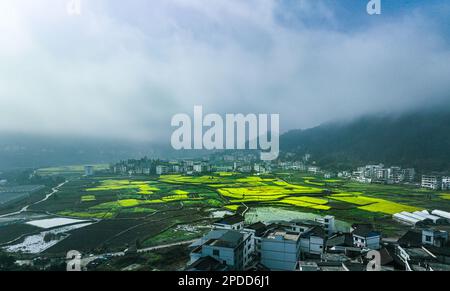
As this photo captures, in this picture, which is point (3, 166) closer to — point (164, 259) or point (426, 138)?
point (164, 259)

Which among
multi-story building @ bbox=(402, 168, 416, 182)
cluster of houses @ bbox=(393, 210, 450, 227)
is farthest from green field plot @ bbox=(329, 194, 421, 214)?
multi-story building @ bbox=(402, 168, 416, 182)

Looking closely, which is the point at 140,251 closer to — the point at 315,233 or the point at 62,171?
the point at 315,233

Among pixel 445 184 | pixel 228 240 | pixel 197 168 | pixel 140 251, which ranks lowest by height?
pixel 140 251

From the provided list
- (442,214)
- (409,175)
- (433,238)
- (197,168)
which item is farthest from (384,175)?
(433,238)

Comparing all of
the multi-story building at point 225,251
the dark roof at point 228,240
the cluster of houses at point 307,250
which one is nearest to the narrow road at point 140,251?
the cluster of houses at point 307,250

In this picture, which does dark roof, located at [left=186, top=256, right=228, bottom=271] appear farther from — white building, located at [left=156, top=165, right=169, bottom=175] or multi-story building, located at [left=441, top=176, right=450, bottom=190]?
white building, located at [left=156, top=165, right=169, bottom=175]

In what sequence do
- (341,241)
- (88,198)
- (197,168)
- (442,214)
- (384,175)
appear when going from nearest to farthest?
(341,241) < (442,214) < (88,198) < (384,175) < (197,168)
